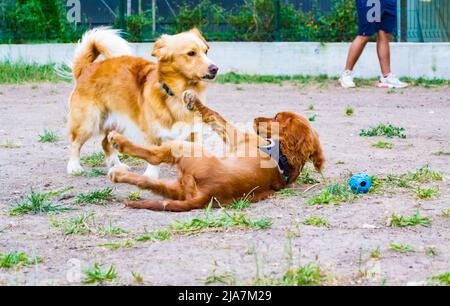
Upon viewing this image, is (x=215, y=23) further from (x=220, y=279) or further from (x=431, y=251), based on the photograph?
(x=220, y=279)

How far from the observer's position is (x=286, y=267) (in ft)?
12.2

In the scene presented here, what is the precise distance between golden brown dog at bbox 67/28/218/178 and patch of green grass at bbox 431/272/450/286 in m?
2.86

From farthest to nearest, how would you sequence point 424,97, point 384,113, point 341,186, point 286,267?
point 424,97 < point 384,113 < point 341,186 < point 286,267

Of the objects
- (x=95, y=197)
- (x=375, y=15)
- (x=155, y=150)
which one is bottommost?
(x=95, y=197)

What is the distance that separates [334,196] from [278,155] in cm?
49

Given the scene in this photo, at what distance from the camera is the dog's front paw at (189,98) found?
5.85 meters

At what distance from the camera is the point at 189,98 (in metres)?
5.86

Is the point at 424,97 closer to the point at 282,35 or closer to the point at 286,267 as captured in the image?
the point at 282,35

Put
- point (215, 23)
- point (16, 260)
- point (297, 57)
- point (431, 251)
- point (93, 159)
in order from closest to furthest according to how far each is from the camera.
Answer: point (16, 260)
point (431, 251)
point (93, 159)
point (297, 57)
point (215, 23)

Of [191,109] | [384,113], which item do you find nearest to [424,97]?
[384,113]

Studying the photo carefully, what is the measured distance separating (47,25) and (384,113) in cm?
738

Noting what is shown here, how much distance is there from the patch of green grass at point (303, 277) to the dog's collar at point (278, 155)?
74.7 inches

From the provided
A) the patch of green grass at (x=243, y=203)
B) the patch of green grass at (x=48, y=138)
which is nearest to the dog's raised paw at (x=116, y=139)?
the patch of green grass at (x=243, y=203)

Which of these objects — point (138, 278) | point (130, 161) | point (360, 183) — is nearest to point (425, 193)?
point (360, 183)
